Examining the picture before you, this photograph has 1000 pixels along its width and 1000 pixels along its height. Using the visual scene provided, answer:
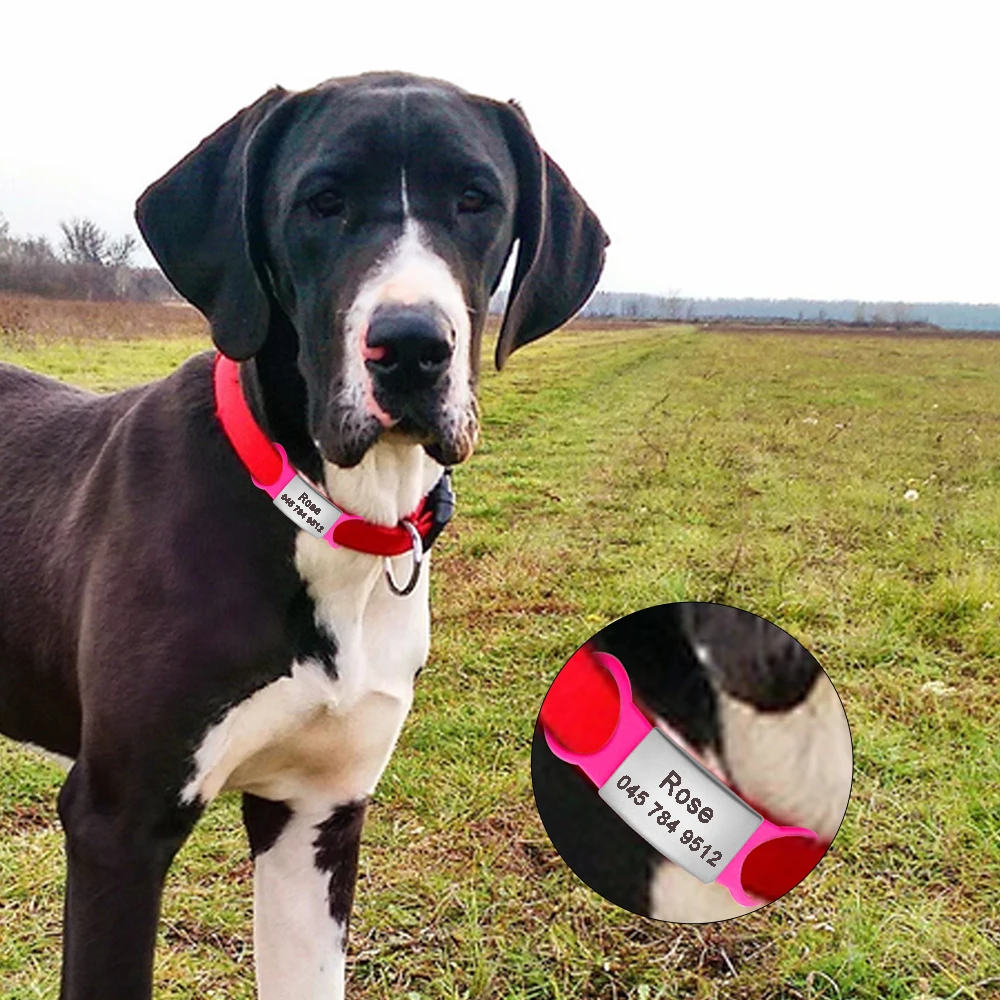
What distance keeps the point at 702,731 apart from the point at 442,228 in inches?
51.2

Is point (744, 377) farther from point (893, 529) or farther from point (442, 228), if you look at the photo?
point (442, 228)

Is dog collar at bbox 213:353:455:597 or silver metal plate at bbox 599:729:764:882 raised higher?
dog collar at bbox 213:353:455:597

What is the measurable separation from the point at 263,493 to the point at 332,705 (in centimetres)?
41

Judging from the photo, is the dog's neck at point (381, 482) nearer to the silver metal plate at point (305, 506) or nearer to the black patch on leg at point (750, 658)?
the silver metal plate at point (305, 506)

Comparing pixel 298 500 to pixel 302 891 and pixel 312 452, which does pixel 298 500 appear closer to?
pixel 312 452

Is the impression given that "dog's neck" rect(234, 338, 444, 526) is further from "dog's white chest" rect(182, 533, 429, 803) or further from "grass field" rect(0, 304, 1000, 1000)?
"grass field" rect(0, 304, 1000, 1000)

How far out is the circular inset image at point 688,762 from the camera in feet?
8.42

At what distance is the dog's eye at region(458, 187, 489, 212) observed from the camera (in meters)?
2.03

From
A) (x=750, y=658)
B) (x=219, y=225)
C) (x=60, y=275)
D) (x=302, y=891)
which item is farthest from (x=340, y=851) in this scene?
(x=60, y=275)

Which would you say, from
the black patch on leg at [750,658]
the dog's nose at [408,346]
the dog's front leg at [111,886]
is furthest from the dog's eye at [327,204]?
the black patch on leg at [750,658]

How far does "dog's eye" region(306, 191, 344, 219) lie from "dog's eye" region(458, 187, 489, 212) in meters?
0.22

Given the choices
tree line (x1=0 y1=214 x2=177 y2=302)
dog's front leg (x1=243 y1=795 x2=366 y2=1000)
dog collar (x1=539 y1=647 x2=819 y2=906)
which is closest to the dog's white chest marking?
dog's front leg (x1=243 y1=795 x2=366 y2=1000)

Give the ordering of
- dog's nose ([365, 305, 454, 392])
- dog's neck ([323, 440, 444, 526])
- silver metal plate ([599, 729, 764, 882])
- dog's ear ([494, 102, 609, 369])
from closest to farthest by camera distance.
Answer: dog's nose ([365, 305, 454, 392])
dog's neck ([323, 440, 444, 526])
dog's ear ([494, 102, 609, 369])
silver metal plate ([599, 729, 764, 882])

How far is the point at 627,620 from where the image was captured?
2742 mm
